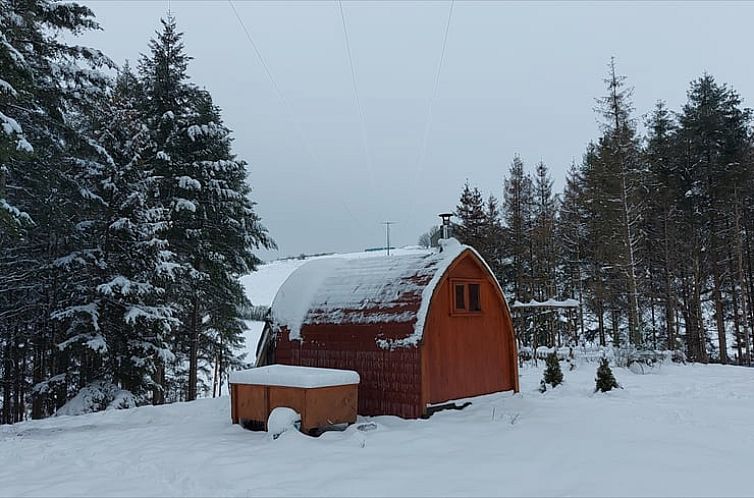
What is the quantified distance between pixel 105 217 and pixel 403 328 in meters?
8.84

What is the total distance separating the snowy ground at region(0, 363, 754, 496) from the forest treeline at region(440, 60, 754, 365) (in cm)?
1053

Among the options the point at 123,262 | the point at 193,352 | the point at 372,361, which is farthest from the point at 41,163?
the point at 372,361

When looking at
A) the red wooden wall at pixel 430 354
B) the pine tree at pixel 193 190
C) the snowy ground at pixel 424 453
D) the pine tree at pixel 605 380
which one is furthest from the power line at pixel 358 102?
the pine tree at pixel 605 380

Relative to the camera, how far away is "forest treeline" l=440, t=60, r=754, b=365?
2005 cm

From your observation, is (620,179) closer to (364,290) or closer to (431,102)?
(431,102)

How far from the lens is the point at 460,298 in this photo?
1016cm

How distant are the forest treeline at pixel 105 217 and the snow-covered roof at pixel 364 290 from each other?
3.77 meters

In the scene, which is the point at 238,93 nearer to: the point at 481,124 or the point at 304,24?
the point at 304,24

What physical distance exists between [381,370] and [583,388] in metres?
6.28

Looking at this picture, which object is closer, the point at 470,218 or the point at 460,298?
the point at 460,298

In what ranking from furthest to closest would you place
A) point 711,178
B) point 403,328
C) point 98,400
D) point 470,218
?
point 470,218
point 711,178
point 98,400
point 403,328

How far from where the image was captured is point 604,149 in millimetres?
20969

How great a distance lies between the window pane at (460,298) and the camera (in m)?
10.1

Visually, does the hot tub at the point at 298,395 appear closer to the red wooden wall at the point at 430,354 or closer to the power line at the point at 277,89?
the red wooden wall at the point at 430,354
